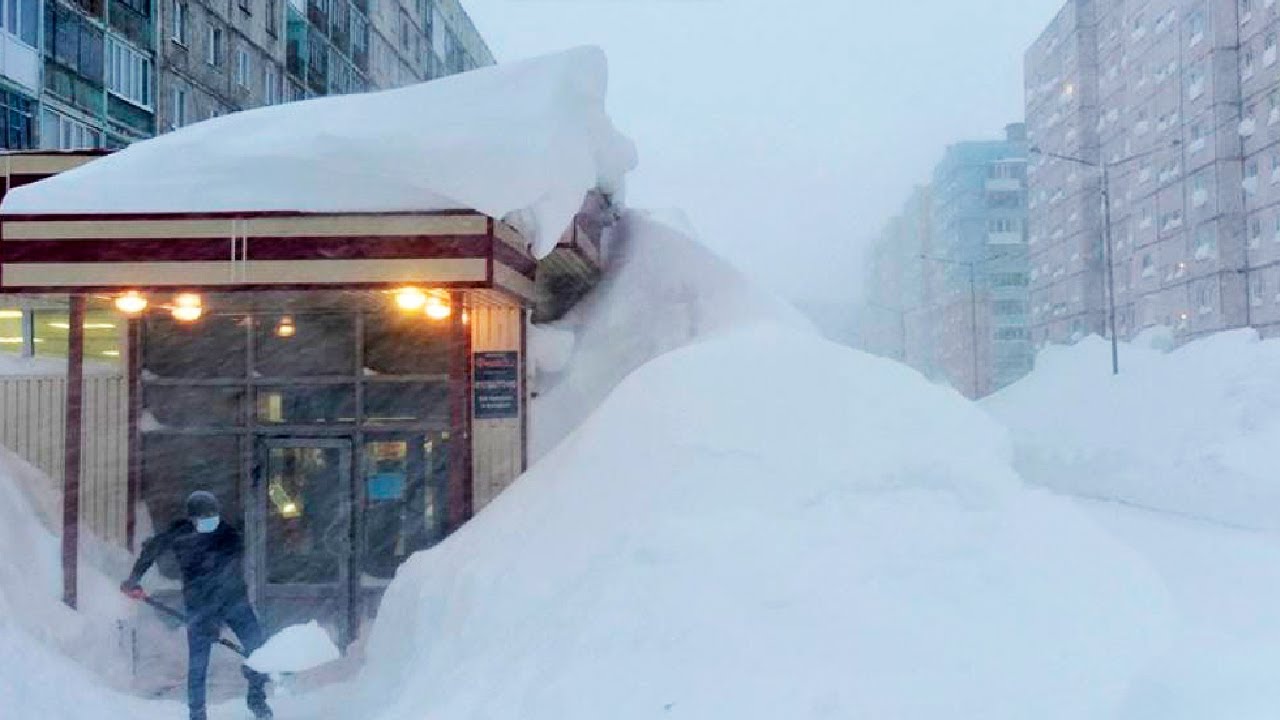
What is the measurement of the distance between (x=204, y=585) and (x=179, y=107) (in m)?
25.4

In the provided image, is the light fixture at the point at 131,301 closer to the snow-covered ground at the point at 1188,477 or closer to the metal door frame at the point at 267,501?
the metal door frame at the point at 267,501

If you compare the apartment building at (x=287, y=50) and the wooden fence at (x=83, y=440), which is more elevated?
the apartment building at (x=287, y=50)

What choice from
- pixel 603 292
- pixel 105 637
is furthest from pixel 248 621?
pixel 603 292

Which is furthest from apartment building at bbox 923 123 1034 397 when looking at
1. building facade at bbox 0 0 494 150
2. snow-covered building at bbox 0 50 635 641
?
snow-covered building at bbox 0 50 635 641

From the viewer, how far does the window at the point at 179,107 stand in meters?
29.5

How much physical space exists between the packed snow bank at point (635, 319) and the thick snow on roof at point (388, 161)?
8.48 ft

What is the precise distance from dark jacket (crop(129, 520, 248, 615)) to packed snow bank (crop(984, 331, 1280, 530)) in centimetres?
1299

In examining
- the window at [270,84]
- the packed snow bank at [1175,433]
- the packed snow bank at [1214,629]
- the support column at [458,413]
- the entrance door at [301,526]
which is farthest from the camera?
the window at [270,84]

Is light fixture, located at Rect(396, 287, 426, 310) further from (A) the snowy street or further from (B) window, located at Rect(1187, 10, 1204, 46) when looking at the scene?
(B) window, located at Rect(1187, 10, 1204, 46)

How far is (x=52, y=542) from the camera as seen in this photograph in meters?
9.54

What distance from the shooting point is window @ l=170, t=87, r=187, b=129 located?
29.5 meters

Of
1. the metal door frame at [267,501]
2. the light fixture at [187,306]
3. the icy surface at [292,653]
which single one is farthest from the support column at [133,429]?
the icy surface at [292,653]

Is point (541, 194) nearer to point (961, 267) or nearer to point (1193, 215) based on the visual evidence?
point (1193, 215)

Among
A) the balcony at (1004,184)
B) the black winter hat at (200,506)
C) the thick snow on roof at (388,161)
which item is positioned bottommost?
the black winter hat at (200,506)
